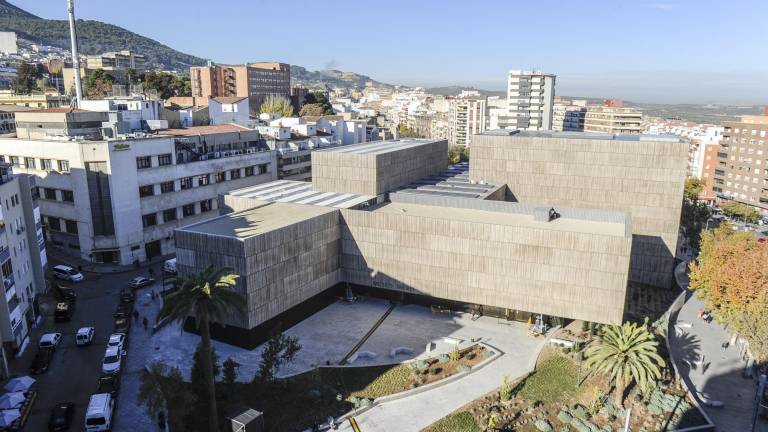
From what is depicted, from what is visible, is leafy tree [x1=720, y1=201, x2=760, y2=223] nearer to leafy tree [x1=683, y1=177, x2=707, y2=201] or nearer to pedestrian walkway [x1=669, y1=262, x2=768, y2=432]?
leafy tree [x1=683, y1=177, x2=707, y2=201]

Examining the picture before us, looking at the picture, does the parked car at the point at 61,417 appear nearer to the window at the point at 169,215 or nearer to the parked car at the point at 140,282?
the parked car at the point at 140,282

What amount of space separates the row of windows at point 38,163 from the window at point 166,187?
11665mm

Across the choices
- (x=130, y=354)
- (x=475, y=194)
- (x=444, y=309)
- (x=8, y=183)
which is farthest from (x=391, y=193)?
(x=8, y=183)

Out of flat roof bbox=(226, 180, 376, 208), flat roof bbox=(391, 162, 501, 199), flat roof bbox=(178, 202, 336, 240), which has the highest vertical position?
flat roof bbox=(391, 162, 501, 199)

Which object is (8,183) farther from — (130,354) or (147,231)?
(147,231)

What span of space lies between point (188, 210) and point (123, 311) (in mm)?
25695

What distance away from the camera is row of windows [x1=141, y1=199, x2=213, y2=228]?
73312mm

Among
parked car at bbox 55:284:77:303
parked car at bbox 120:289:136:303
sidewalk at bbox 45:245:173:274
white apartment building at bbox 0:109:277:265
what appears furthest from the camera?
sidewalk at bbox 45:245:173:274

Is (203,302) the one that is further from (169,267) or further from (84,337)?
(169,267)

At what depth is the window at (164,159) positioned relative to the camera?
73450 mm

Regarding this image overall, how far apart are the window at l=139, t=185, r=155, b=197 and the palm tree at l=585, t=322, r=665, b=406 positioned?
5978 cm

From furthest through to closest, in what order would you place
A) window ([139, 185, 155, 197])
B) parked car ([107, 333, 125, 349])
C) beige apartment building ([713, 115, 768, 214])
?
beige apartment building ([713, 115, 768, 214]) < window ([139, 185, 155, 197]) < parked car ([107, 333, 125, 349])

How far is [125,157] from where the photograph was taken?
226ft

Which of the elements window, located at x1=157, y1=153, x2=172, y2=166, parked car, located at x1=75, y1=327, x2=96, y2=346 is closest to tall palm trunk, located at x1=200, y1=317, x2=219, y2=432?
parked car, located at x1=75, y1=327, x2=96, y2=346
